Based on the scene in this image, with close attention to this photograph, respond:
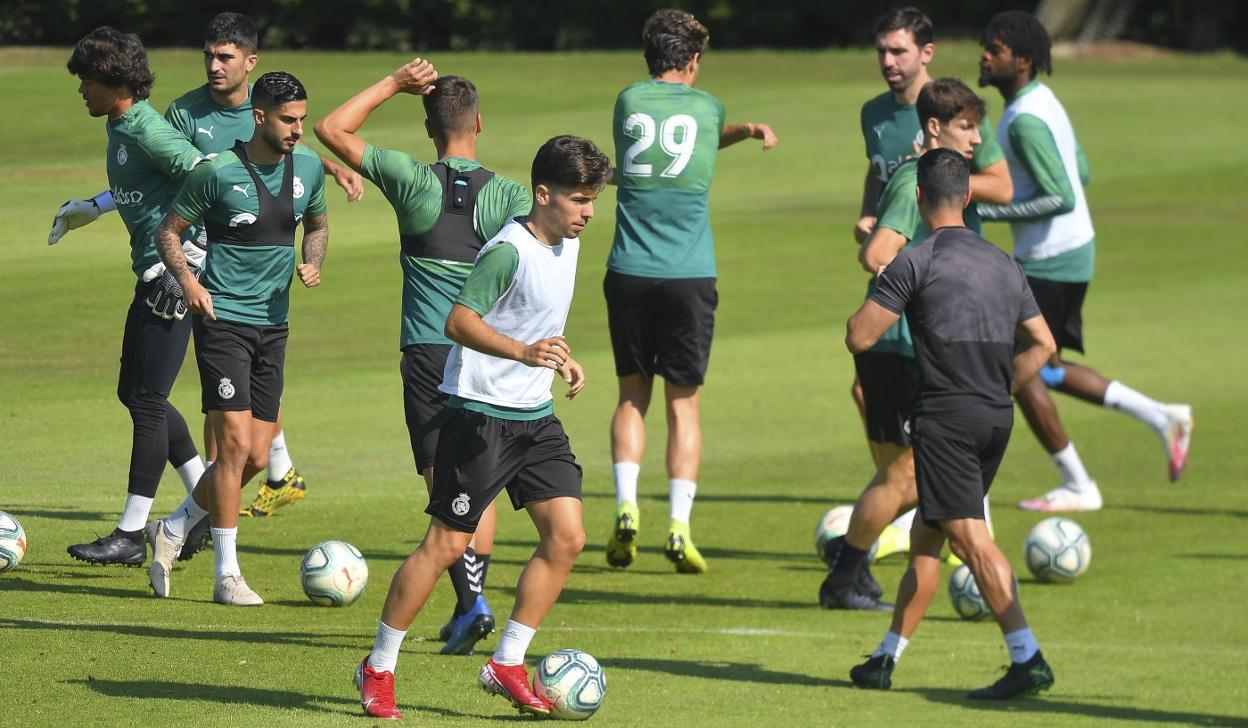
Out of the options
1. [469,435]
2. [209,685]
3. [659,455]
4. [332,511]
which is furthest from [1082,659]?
[659,455]

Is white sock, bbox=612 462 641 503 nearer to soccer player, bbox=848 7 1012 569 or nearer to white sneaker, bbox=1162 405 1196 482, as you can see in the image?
soccer player, bbox=848 7 1012 569

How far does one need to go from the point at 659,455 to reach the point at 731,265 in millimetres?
8451

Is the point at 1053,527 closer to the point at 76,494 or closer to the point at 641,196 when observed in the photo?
the point at 641,196

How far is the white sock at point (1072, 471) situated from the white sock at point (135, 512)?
5820mm

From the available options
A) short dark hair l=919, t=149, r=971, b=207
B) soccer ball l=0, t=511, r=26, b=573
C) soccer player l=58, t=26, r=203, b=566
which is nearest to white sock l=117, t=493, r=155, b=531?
soccer player l=58, t=26, r=203, b=566

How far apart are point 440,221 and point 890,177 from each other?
294cm

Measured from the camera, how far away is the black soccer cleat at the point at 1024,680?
7.21 m

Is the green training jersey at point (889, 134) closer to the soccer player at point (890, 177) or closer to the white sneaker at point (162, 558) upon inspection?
the soccer player at point (890, 177)

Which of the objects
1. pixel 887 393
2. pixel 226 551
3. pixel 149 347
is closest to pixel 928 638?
pixel 887 393

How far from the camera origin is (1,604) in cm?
816

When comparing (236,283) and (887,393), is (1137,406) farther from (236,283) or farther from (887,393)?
(236,283)

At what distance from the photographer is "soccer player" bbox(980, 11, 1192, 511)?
10789 millimetres

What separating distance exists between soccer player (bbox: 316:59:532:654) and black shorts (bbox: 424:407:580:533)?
1.10 metres

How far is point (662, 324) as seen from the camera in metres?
10.1
